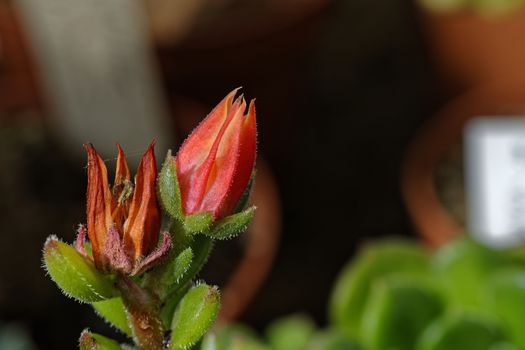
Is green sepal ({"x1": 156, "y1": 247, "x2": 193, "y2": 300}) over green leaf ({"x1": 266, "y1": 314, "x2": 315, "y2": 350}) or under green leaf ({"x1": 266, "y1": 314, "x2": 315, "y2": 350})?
over

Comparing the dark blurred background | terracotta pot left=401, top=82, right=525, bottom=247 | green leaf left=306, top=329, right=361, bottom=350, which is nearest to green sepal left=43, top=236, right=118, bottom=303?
green leaf left=306, top=329, right=361, bottom=350

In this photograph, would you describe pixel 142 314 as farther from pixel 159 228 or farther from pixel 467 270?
pixel 467 270

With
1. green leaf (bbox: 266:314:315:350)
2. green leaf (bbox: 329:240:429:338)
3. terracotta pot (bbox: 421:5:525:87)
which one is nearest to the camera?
green leaf (bbox: 329:240:429:338)

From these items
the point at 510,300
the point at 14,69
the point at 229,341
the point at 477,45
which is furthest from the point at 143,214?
the point at 477,45

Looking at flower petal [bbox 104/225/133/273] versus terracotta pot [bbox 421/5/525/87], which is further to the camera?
terracotta pot [bbox 421/5/525/87]

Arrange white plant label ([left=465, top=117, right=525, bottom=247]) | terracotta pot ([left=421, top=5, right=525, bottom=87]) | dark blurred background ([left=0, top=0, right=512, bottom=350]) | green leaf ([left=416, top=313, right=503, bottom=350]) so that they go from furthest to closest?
1. terracotta pot ([left=421, top=5, right=525, bottom=87])
2. dark blurred background ([left=0, top=0, right=512, bottom=350])
3. white plant label ([left=465, top=117, right=525, bottom=247])
4. green leaf ([left=416, top=313, right=503, bottom=350])

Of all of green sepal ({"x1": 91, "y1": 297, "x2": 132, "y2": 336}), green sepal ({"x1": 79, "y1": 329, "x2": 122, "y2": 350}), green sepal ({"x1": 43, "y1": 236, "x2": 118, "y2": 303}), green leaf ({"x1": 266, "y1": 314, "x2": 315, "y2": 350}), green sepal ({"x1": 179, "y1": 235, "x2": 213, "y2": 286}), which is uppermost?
green sepal ({"x1": 43, "y1": 236, "x2": 118, "y2": 303})

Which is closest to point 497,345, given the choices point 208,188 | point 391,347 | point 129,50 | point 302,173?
point 391,347

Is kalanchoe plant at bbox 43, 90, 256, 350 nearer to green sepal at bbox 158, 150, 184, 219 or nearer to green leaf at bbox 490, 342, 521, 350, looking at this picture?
green sepal at bbox 158, 150, 184, 219
